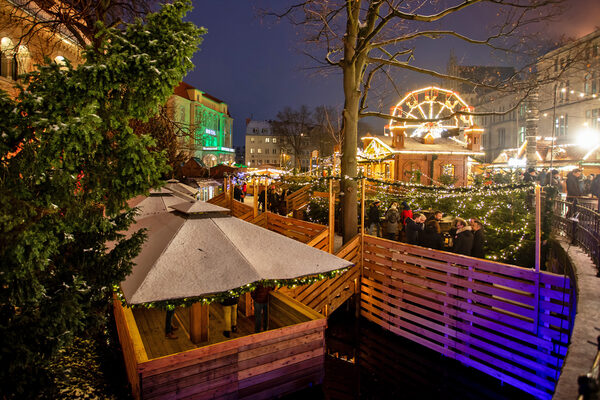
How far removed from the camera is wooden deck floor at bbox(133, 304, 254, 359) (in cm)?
600

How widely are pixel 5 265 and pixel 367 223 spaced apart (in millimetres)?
13015

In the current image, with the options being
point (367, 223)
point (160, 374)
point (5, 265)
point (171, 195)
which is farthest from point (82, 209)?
point (367, 223)

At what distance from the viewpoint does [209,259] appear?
4.61m

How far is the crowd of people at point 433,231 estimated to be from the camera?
8406 millimetres

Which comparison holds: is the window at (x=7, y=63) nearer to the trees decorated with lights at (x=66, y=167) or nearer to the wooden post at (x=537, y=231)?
the trees decorated with lights at (x=66, y=167)

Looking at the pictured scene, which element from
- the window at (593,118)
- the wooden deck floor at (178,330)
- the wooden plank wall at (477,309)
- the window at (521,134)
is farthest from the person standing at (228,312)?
the window at (521,134)

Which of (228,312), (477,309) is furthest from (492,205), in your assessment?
(228,312)

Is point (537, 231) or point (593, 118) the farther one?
point (593, 118)

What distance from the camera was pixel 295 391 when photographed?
5.65 metres

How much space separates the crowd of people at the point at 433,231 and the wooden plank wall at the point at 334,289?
2135 millimetres

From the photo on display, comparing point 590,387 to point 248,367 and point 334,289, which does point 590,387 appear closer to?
point 248,367

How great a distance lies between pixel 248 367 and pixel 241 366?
0.36 ft

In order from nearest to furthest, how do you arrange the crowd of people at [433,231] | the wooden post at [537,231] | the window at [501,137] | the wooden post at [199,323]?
the wooden post at [537,231] → the wooden post at [199,323] → the crowd of people at [433,231] → the window at [501,137]

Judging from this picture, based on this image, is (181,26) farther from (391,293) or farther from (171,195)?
(171,195)
